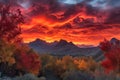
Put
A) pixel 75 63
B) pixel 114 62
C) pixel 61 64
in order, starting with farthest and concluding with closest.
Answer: pixel 75 63
pixel 61 64
pixel 114 62

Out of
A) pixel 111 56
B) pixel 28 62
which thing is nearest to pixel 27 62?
pixel 28 62

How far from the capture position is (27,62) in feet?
186

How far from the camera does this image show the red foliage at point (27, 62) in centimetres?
5622

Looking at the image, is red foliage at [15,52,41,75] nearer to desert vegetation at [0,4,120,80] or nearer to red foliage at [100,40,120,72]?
desert vegetation at [0,4,120,80]

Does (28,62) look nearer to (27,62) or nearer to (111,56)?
(27,62)

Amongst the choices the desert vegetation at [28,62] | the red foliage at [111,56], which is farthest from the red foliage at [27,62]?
the red foliage at [111,56]

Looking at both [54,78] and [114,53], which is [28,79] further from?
[54,78]

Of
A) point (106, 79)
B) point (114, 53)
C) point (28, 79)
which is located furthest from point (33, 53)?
point (106, 79)

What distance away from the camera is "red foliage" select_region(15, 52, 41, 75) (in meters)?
56.2

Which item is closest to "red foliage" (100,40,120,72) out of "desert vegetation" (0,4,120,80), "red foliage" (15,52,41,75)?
"desert vegetation" (0,4,120,80)

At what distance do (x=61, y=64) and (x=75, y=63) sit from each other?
5.83 metres

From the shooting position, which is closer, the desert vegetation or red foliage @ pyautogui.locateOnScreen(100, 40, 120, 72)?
the desert vegetation

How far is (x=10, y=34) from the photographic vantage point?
151ft

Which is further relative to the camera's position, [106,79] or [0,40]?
[0,40]
